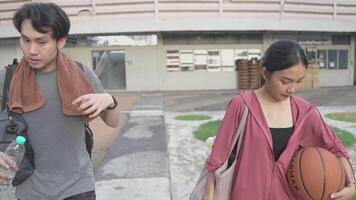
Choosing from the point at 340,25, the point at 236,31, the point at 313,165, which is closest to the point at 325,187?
the point at 313,165

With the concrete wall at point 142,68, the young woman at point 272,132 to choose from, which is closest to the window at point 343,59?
the concrete wall at point 142,68

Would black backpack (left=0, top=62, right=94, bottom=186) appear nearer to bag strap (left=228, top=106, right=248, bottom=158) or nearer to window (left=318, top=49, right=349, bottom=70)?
bag strap (left=228, top=106, right=248, bottom=158)

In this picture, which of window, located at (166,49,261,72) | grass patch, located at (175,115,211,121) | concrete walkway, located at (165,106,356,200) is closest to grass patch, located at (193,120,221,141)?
concrete walkway, located at (165,106,356,200)

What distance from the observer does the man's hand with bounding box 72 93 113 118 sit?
204cm

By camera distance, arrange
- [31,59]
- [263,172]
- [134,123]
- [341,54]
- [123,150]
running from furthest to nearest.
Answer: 1. [341,54]
2. [134,123]
3. [123,150]
4. [263,172]
5. [31,59]

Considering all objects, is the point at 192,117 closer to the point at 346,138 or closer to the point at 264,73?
the point at 346,138

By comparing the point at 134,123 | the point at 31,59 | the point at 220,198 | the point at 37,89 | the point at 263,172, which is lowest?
the point at 134,123

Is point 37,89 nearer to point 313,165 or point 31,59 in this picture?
point 31,59

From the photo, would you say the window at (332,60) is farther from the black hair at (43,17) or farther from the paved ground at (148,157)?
the black hair at (43,17)

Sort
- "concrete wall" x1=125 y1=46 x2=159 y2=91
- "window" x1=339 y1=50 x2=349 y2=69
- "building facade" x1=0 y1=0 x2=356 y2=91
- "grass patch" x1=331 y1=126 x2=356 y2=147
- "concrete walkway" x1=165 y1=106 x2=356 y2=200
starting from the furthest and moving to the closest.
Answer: "window" x1=339 y1=50 x2=349 y2=69 < "concrete wall" x1=125 y1=46 x2=159 y2=91 < "building facade" x1=0 y1=0 x2=356 y2=91 < "grass patch" x1=331 y1=126 x2=356 y2=147 < "concrete walkway" x1=165 y1=106 x2=356 y2=200

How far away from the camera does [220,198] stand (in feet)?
7.91

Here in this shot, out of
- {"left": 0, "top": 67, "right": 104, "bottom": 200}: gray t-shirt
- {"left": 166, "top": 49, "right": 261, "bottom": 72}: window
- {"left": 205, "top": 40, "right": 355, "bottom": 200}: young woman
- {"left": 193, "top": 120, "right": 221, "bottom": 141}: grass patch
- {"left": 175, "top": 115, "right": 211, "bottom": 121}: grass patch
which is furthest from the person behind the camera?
{"left": 166, "top": 49, "right": 261, "bottom": 72}: window

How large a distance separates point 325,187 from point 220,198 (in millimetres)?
584

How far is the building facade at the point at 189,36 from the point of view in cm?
2030
